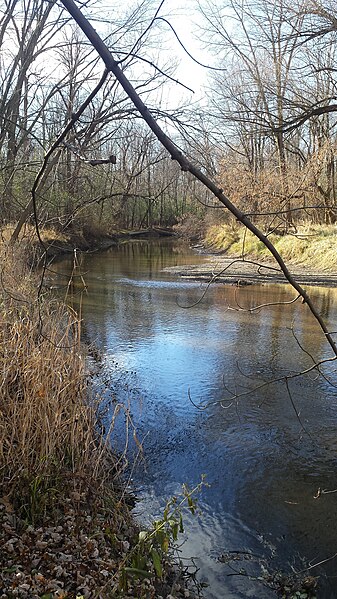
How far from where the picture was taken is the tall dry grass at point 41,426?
11.4 ft

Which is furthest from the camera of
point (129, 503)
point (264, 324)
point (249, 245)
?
point (249, 245)

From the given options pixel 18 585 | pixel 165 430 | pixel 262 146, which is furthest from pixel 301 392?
pixel 262 146

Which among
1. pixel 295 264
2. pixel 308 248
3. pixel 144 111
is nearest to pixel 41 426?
pixel 144 111

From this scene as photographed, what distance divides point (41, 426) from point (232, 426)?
2.69 metres

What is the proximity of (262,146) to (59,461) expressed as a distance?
23.5 meters

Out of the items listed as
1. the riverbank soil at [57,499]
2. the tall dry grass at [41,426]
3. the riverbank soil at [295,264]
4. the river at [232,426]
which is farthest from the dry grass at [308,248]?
the riverbank soil at [57,499]

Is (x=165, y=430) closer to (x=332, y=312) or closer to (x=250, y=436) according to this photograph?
(x=250, y=436)

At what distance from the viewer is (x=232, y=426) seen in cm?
580

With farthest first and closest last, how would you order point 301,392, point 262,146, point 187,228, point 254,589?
point 187,228 → point 262,146 → point 301,392 → point 254,589

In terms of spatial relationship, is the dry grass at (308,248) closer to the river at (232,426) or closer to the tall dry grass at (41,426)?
the river at (232,426)

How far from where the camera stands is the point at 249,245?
20.4 m

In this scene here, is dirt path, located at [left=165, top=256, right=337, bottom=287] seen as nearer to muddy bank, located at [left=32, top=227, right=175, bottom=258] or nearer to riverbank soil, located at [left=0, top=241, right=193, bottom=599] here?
muddy bank, located at [left=32, top=227, right=175, bottom=258]

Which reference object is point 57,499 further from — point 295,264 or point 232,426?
point 295,264

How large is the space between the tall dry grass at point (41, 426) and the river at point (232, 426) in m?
0.66
